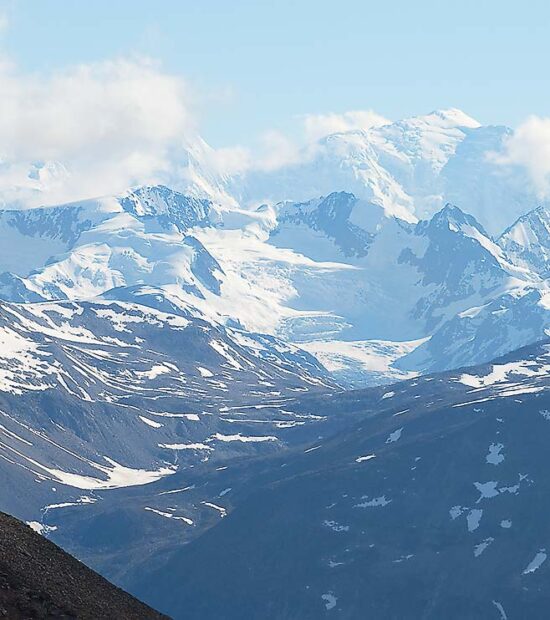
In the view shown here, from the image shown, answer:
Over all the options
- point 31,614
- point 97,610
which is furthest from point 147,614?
point 31,614

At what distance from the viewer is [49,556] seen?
124000 mm

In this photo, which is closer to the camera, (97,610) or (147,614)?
(97,610)

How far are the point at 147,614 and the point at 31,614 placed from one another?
691 inches

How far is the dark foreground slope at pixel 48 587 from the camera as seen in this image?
373 feet

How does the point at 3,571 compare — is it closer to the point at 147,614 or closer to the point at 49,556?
the point at 49,556

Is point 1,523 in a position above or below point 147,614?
above

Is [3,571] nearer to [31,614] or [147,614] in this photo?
[31,614]

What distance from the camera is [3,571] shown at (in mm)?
116250

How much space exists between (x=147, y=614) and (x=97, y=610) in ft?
28.6

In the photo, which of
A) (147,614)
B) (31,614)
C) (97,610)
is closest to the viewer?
(31,614)

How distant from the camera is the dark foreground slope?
114 metres

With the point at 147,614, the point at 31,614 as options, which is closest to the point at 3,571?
the point at 31,614

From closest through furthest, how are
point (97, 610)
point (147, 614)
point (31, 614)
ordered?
point (31, 614)
point (97, 610)
point (147, 614)

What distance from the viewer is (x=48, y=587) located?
4638 inches
